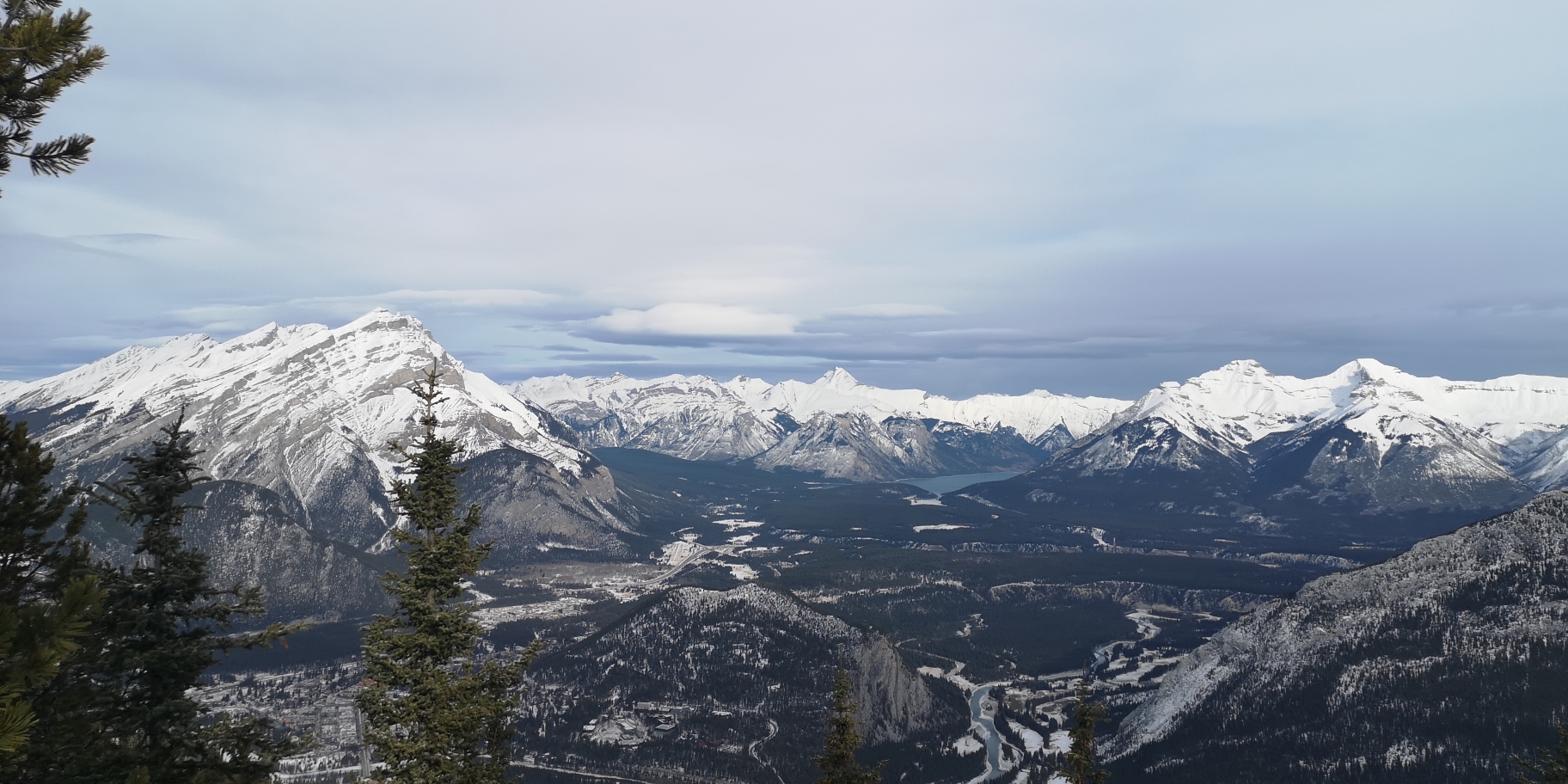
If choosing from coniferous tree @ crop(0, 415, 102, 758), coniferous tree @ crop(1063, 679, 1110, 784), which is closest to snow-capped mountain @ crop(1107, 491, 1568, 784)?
coniferous tree @ crop(1063, 679, 1110, 784)

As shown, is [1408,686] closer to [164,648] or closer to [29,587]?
[164,648]

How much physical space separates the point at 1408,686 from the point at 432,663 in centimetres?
20399

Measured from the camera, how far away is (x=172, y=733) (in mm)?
23578

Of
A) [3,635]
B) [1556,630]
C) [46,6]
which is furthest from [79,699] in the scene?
[1556,630]

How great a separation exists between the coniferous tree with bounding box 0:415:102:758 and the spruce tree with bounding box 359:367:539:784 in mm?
10284

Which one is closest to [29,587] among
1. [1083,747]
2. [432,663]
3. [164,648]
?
[164,648]

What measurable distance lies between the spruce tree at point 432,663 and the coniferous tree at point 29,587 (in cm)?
1028

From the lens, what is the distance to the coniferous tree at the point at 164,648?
2291cm

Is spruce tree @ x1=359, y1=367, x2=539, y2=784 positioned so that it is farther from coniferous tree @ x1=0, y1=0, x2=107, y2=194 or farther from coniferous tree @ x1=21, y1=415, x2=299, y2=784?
coniferous tree @ x1=0, y1=0, x2=107, y2=194

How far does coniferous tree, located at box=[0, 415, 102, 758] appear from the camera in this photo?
10188 mm

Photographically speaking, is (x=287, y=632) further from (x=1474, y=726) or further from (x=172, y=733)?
(x=1474, y=726)

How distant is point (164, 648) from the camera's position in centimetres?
2373

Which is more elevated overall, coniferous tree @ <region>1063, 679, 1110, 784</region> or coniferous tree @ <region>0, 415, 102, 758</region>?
coniferous tree @ <region>0, 415, 102, 758</region>

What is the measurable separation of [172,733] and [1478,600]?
23005 cm
